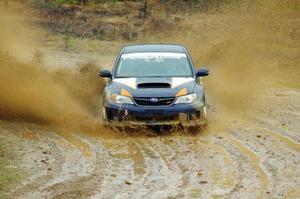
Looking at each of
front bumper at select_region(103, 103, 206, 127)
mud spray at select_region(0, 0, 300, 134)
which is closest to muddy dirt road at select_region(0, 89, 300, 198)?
front bumper at select_region(103, 103, 206, 127)

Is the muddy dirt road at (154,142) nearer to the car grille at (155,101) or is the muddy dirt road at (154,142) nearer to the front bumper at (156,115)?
the front bumper at (156,115)

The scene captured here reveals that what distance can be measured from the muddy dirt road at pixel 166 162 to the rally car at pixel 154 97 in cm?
30

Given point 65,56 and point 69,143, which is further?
point 65,56

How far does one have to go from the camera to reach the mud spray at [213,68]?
52.7ft

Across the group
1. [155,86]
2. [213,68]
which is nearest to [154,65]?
[155,86]

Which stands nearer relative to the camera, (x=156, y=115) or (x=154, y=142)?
(x=154, y=142)

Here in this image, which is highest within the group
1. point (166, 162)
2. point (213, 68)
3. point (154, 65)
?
point (154, 65)

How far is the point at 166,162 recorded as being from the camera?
37.1 feet

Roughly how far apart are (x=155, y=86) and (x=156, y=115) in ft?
2.30

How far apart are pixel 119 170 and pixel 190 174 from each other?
3.52 feet

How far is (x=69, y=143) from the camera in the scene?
13078mm

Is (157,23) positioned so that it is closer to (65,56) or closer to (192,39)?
(192,39)

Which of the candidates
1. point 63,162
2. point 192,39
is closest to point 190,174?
point 63,162

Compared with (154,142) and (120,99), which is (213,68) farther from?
(154,142)
